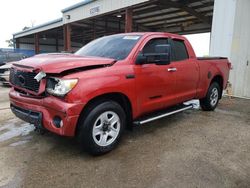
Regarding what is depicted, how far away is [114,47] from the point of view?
4469 millimetres

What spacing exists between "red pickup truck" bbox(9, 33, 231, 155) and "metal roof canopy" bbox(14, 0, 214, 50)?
829cm

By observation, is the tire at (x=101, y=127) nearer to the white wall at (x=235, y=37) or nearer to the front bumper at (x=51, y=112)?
the front bumper at (x=51, y=112)

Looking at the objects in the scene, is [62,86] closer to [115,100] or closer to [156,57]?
[115,100]

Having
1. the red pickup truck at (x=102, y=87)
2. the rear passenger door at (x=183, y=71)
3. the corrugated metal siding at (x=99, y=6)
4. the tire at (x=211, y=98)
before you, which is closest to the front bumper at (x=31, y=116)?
the red pickup truck at (x=102, y=87)

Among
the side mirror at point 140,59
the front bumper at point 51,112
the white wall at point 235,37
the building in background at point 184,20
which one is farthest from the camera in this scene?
the building in background at point 184,20

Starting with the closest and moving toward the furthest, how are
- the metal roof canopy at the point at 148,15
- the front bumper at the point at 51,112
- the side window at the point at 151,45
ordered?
the front bumper at the point at 51,112 → the side window at the point at 151,45 → the metal roof canopy at the point at 148,15

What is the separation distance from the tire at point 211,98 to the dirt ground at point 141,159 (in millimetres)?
1125

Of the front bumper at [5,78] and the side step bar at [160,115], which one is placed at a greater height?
the side step bar at [160,115]

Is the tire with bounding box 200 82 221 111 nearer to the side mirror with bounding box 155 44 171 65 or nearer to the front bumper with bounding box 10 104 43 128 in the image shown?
the side mirror with bounding box 155 44 171 65

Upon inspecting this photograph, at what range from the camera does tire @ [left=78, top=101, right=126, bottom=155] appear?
3.43 m

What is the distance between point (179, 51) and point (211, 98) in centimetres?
185

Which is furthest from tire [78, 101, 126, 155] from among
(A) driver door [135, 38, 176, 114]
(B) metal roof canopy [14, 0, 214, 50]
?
(B) metal roof canopy [14, 0, 214, 50]

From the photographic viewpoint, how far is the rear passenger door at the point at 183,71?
503cm

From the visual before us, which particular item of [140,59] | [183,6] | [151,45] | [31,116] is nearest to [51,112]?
[31,116]
